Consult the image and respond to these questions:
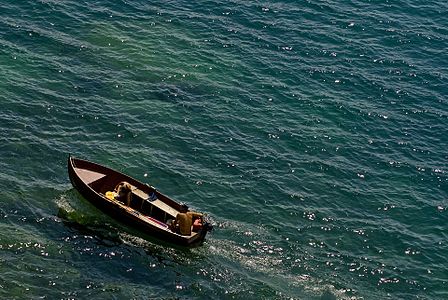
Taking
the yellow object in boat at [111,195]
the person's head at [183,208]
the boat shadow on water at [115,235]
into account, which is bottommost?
the boat shadow on water at [115,235]

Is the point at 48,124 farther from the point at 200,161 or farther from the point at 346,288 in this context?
the point at 346,288

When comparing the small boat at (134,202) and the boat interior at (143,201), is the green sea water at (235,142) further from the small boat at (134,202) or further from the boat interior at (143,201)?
the boat interior at (143,201)

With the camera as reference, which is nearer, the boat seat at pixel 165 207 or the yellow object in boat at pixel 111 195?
the boat seat at pixel 165 207

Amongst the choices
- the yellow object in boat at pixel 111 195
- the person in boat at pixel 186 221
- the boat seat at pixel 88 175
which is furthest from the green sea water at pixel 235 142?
the person in boat at pixel 186 221

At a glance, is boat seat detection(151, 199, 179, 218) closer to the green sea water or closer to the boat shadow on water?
the boat shadow on water

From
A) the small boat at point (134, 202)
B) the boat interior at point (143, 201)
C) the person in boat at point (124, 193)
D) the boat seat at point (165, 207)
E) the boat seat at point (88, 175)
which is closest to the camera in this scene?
the small boat at point (134, 202)

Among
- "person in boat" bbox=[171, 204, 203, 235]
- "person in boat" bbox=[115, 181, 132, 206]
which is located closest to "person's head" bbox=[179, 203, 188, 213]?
"person in boat" bbox=[171, 204, 203, 235]

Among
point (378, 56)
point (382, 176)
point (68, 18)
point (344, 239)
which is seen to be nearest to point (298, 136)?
point (382, 176)

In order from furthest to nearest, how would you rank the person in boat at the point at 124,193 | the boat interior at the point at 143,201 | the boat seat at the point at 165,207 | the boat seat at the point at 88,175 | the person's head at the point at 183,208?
the boat seat at the point at 88,175
the person in boat at the point at 124,193
the boat interior at the point at 143,201
the boat seat at the point at 165,207
the person's head at the point at 183,208
